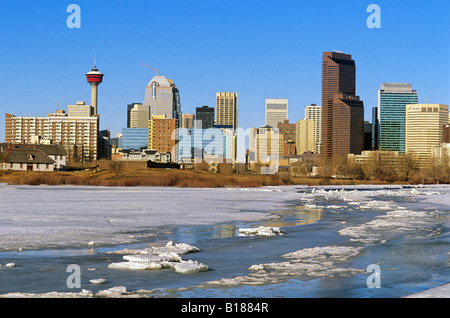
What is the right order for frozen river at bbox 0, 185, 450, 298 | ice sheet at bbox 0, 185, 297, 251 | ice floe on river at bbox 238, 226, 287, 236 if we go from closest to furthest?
frozen river at bbox 0, 185, 450, 298, ice sheet at bbox 0, 185, 297, 251, ice floe on river at bbox 238, 226, 287, 236

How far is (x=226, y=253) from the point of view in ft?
65.6

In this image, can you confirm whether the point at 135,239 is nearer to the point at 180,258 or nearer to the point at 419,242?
the point at 180,258

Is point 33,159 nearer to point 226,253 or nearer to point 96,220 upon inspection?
point 96,220

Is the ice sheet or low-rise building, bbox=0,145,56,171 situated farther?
low-rise building, bbox=0,145,56,171

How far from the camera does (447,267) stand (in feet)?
57.3

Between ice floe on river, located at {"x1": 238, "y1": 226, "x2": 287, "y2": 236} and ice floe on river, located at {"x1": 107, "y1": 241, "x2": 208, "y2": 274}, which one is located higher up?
ice floe on river, located at {"x1": 107, "y1": 241, "x2": 208, "y2": 274}

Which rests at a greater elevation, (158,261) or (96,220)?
(158,261)

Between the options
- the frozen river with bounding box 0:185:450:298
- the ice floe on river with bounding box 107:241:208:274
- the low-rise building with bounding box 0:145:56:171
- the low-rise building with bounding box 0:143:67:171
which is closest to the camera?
the frozen river with bounding box 0:185:450:298

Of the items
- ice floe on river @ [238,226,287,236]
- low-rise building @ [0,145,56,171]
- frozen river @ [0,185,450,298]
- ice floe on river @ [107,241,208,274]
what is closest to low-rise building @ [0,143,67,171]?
low-rise building @ [0,145,56,171]

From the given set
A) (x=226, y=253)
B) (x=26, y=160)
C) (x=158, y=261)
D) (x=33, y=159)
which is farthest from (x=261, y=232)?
(x=33, y=159)

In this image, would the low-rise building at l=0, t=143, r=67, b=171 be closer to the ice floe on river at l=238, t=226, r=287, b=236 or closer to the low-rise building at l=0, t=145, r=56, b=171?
the low-rise building at l=0, t=145, r=56, b=171

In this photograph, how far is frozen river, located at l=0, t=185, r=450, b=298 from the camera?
47.1 feet
